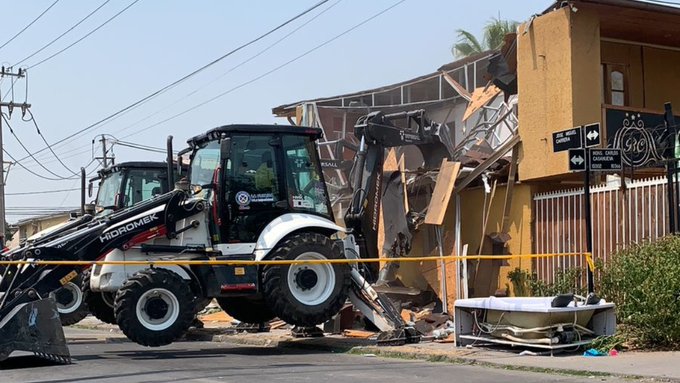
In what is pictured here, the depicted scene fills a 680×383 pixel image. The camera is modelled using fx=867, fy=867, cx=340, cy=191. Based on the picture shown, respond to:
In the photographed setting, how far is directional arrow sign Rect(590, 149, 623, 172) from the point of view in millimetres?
12492

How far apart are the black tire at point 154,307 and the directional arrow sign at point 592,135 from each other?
20.3 ft

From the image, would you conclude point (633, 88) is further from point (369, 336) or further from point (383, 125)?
point (369, 336)

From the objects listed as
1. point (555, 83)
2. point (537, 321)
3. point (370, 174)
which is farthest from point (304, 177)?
point (555, 83)

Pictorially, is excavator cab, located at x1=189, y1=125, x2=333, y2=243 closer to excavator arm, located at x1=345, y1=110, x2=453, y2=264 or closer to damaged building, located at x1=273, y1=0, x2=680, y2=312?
excavator arm, located at x1=345, y1=110, x2=453, y2=264

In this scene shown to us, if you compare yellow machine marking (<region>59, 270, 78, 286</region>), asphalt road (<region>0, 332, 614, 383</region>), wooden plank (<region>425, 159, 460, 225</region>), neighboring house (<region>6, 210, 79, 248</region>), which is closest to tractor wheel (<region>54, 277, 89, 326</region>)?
asphalt road (<region>0, 332, 614, 383</region>)

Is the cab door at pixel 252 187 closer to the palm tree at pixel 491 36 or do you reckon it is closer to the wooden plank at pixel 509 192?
the wooden plank at pixel 509 192

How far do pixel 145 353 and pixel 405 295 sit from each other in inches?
238

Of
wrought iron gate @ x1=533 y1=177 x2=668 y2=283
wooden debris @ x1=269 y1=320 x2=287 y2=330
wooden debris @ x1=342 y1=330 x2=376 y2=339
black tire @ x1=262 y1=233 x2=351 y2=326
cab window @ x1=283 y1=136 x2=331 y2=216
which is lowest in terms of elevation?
wooden debris @ x1=269 y1=320 x2=287 y2=330

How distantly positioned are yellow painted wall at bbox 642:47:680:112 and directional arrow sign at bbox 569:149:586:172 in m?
7.43

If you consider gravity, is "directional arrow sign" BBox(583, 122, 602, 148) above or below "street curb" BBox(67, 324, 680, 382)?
above

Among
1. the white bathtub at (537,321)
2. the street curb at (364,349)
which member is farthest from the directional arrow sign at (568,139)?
the street curb at (364,349)

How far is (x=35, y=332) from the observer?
11.4 metres

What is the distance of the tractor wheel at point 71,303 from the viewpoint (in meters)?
17.2

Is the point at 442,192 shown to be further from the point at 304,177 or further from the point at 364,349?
the point at 364,349
